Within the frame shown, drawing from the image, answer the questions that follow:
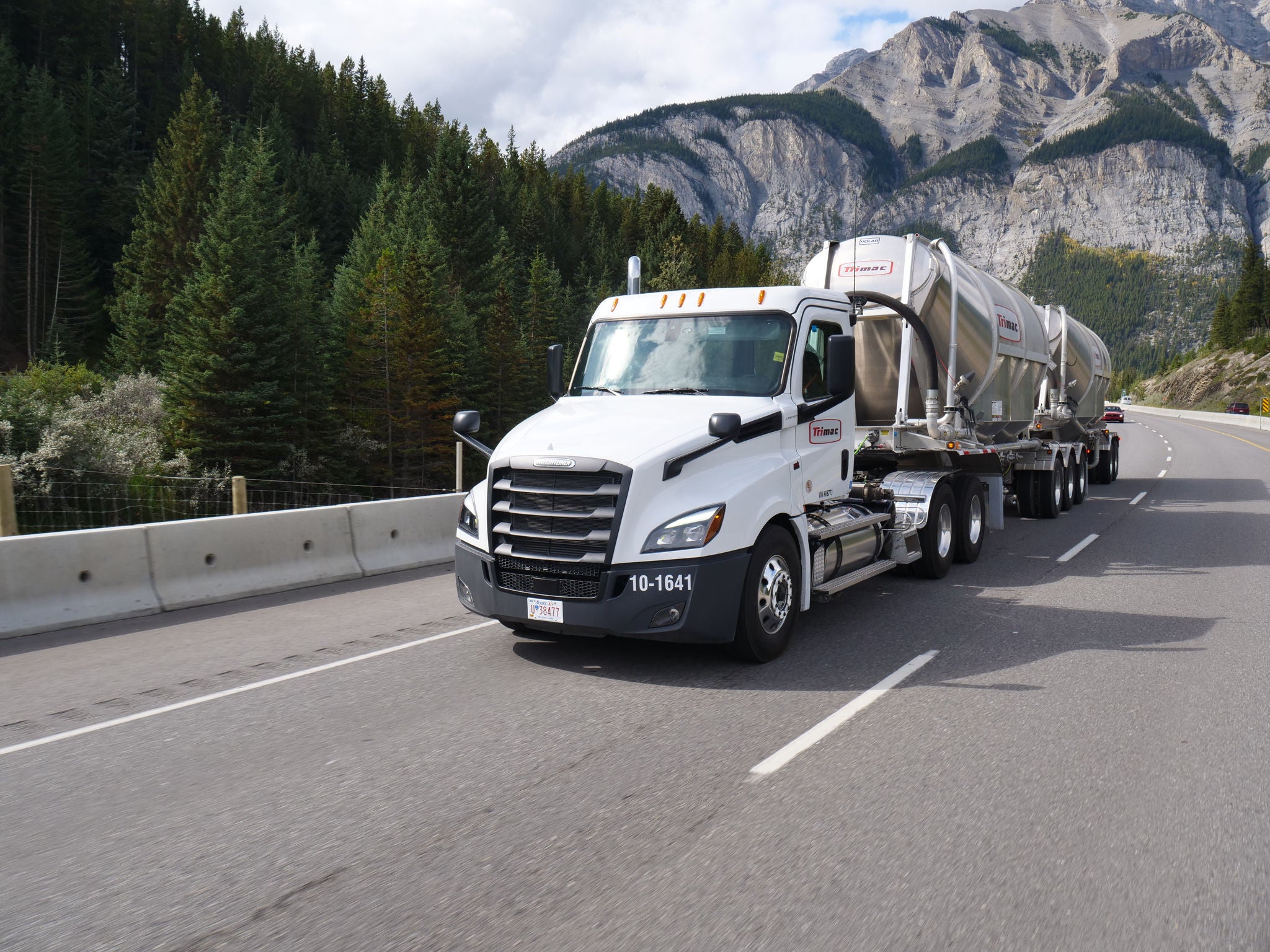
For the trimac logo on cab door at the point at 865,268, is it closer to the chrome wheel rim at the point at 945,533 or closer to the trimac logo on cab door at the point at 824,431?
the chrome wheel rim at the point at 945,533

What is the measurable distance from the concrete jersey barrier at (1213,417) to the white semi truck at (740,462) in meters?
52.4

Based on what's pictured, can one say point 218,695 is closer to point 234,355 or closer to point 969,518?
point 969,518

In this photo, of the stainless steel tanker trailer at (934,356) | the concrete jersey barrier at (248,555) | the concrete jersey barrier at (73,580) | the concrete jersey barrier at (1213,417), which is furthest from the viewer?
the concrete jersey barrier at (1213,417)

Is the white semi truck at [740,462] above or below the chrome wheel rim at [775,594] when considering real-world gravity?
above

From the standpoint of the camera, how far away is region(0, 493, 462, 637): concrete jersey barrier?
Answer: 322 inches

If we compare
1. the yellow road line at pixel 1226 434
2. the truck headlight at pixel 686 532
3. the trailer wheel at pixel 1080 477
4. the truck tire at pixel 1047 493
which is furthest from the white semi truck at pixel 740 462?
the yellow road line at pixel 1226 434

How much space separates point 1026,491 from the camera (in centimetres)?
1608

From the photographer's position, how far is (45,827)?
416 centimetres

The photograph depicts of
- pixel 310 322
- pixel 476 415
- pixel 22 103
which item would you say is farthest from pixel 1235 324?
pixel 476 415

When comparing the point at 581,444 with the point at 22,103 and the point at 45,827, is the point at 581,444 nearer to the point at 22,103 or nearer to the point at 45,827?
the point at 45,827

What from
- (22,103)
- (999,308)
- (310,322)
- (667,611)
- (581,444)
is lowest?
(667,611)

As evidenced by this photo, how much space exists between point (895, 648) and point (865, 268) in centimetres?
562

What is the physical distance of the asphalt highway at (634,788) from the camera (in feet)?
11.0

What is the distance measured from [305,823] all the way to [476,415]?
379cm
